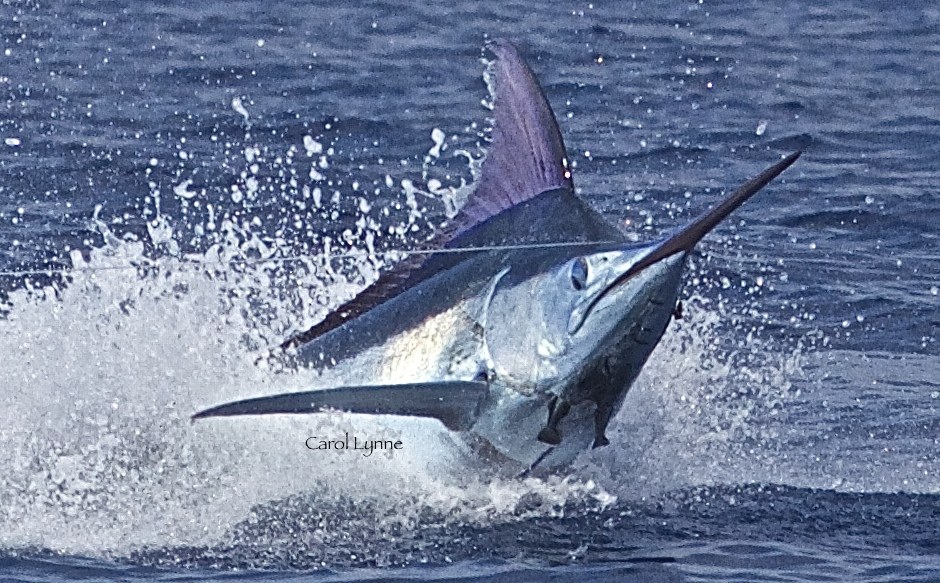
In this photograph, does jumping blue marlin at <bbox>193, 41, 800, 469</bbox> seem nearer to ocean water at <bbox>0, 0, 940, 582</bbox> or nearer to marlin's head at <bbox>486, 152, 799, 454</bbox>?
marlin's head at <bbox>486, 152, 799, 454</bbox>

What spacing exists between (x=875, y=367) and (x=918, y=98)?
16.7 ft

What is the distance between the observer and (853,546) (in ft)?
18.7

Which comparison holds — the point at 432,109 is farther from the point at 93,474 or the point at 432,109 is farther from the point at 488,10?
the point at 93,474

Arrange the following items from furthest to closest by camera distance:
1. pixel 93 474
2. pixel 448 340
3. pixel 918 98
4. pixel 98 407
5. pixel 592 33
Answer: pixel 592 33, pixel 918 98, pixel 98 407, pixel 93 474, pixel 448 340

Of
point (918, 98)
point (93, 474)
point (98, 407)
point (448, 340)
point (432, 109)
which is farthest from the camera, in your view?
point (918, 98)

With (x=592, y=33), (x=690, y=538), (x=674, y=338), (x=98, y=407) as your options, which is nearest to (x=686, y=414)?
(x=674, y=338)

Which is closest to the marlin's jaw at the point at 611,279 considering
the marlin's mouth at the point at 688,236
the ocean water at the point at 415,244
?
the marlin's mouth at the point at 688,236

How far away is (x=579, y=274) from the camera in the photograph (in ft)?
17.1

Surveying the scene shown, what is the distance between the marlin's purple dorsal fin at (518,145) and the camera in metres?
5.79

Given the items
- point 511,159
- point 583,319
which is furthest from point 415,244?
point 583,319

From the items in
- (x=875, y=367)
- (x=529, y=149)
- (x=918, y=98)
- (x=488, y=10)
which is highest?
(x=488, y=10)
